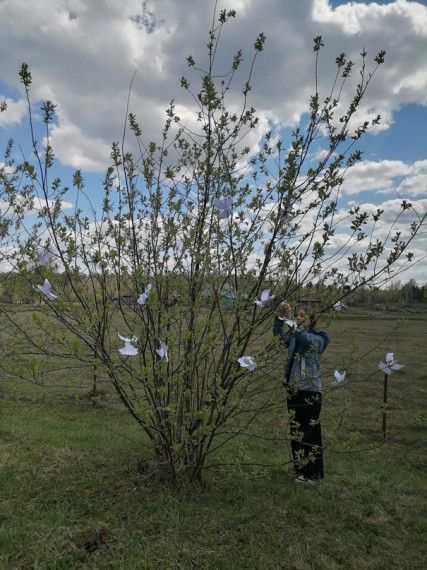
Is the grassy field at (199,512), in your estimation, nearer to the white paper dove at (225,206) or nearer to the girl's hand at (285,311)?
the girl's hand at (285,311)

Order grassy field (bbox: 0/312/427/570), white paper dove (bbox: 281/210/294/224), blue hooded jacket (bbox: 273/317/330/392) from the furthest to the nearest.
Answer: blue hooded jacket (bbox: 273/317/330/392) → white paper dove (bbox: 281/210/294/224) → grassy field (bbox: 0/312/427/570)

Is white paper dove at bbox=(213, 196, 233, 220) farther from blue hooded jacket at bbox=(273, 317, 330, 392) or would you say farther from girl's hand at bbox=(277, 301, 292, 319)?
blue hooded jacket at bbox=(273, 317, 330, 392)

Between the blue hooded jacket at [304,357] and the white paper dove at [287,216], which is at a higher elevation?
the white paper dove at [287,216]

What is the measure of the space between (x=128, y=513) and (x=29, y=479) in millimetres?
1076

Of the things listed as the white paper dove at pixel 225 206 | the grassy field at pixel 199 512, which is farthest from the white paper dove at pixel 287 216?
the grassy field at pixel 199 512

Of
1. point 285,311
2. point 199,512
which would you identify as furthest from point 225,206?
point 199,512

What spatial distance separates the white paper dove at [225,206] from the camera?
3249 mm

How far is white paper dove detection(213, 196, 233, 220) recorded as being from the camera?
3.25 m

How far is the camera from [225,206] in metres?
3.27

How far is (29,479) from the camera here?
12.1ft

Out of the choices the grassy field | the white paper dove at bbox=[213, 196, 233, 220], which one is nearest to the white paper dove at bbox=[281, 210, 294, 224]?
the white paper dove at bbox=[213, 196, 233, 220]

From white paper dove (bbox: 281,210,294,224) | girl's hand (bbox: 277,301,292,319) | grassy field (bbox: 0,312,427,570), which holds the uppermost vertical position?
white paper dove (bbox: 281,210,294,224)

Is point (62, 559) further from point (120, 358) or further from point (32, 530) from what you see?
point (120, 358)

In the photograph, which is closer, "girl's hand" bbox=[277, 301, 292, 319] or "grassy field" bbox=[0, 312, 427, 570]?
"grassy field" bbox=[0, 312, 427, 570]
